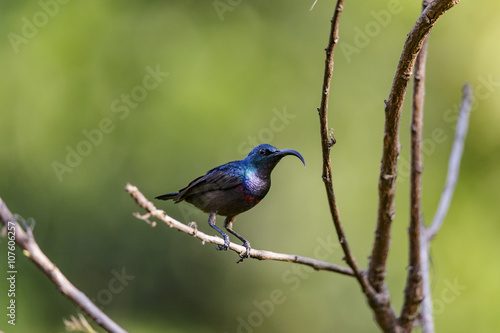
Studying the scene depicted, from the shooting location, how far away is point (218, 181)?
3465 mm

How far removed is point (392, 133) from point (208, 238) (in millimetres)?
990

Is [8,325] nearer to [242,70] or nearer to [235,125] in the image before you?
[235,125]

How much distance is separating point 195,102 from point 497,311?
16.2ft

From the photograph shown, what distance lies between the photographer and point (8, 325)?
7141 mm

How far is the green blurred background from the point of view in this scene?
25.0 ft

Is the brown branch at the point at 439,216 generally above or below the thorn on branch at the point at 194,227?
below

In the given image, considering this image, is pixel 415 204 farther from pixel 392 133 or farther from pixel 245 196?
pixel 245 196

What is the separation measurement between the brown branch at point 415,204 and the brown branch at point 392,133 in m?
0.17

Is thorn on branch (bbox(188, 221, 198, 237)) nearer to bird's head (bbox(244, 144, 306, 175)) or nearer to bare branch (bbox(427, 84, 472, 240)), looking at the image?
bird's head (bbox(244, 144, 306, 175))

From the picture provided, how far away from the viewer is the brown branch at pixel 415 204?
3.08 metres

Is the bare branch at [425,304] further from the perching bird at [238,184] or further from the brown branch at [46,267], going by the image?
the brown branch at [46,267]

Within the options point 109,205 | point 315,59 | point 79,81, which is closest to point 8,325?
point 109,205

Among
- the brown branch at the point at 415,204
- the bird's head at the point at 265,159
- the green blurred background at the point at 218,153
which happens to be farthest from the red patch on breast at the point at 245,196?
the green blurred background at the point at 218,153

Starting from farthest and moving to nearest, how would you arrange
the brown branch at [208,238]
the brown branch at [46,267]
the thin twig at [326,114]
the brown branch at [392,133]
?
the brown branch at [392,133], the thin twig at [326,114], the brown branch at [208,238], the brown branch at [46,267]
